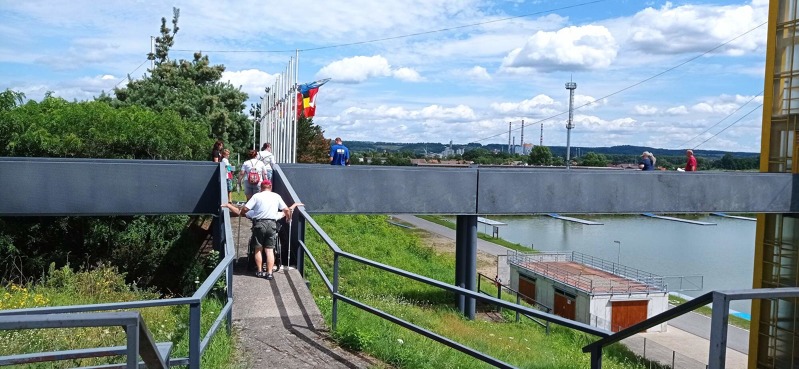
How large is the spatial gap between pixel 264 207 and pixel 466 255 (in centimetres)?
865

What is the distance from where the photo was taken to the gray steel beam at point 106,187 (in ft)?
38.0

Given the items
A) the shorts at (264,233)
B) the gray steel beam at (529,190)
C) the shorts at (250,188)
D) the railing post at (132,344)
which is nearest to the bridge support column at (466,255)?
the gray steel beam at (529,190)

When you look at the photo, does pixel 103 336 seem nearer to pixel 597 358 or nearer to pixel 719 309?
pixel 597 358

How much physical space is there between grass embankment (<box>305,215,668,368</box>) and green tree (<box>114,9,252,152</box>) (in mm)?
9170

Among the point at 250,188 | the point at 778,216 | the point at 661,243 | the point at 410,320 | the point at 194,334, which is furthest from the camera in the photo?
the point at 661,243

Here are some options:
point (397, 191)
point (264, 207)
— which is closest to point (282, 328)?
point (264, 207)

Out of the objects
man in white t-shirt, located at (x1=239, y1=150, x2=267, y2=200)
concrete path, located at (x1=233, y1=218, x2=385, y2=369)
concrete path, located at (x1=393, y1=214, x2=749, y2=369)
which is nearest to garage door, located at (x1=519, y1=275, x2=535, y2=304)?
concrete path, located at (x1=393, y1=214, x2=749, y2=369)

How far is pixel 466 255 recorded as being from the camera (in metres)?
16.8

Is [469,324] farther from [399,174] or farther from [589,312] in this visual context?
[589,312]

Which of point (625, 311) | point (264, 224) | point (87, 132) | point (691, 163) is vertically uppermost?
point (87, 132)

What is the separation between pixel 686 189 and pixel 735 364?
1176 cm

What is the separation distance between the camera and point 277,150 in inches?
1222

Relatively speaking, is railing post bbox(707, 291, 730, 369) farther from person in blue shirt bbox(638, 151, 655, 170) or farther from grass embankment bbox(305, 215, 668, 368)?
person in blue shirt bbox(638, 151, 655, 170)

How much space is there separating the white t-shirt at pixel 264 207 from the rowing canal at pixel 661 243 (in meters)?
28.6
